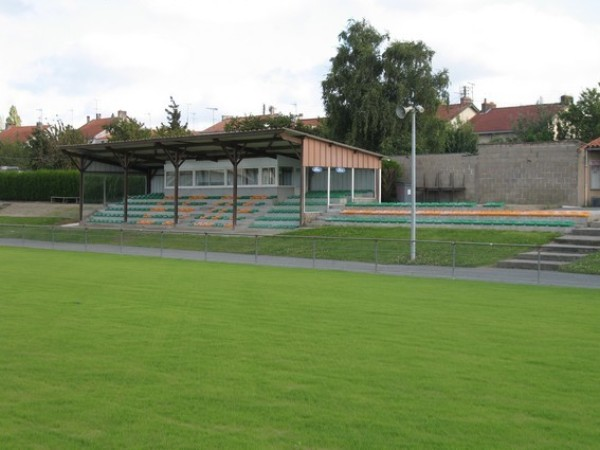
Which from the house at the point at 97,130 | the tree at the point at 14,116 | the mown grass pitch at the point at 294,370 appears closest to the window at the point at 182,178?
the mown grass pitch at the point at 294,370

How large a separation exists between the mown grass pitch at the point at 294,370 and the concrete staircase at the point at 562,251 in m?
8.07

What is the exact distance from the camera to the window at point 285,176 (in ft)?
165

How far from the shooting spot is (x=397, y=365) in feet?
32.3

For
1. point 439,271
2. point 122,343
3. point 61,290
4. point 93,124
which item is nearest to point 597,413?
point 122,343

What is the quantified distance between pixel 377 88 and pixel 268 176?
1241 cm

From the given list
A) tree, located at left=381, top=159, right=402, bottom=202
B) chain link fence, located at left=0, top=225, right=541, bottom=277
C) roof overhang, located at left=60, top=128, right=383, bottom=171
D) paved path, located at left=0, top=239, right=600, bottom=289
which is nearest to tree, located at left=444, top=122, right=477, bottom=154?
tree, located at left=381, top=159, right=402, bottom=202

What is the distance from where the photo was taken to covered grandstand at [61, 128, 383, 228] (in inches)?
1695

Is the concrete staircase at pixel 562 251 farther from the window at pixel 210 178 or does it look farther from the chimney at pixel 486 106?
the chimney at pixel 486 106

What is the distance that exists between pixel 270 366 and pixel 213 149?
134 feet

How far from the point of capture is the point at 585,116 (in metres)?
61.3

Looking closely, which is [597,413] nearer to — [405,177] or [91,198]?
[405,177]

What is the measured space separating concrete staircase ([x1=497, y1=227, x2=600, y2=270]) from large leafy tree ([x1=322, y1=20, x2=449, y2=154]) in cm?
2832

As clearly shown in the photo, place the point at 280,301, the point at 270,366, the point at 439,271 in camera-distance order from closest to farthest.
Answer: the point at 270,366, the point at 280,301, the point at 439,271

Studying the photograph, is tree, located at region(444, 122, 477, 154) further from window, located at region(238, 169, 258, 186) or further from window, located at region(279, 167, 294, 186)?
window, located at region(238, 169, 258, 186)
